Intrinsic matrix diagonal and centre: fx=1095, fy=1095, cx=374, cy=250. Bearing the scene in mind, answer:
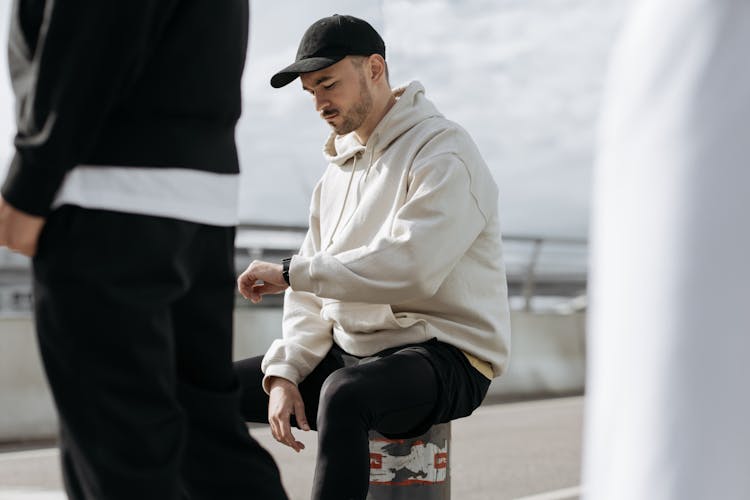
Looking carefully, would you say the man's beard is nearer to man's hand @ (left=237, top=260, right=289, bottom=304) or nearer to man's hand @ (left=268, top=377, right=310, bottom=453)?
man's hand @ (left=237, top=260, right=289, bottom=304)

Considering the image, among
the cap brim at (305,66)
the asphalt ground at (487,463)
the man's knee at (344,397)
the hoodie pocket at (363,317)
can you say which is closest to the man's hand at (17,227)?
the man's knee at (344,397)

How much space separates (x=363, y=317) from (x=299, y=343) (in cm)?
26

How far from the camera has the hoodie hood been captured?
333 centimetres

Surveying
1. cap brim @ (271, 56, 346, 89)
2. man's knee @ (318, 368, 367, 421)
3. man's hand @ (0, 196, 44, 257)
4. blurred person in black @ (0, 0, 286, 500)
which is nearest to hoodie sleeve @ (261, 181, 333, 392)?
man's knee @ (318, 368, 367, 421)

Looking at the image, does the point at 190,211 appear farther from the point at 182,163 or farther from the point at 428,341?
the point at 428,341

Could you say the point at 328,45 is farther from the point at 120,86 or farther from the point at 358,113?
the point at 120,86

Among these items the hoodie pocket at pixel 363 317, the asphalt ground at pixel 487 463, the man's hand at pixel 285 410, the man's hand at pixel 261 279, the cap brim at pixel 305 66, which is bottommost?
the asphalt ground at pixel 487 463

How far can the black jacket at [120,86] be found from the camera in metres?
1.92

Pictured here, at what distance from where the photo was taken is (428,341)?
3035 millimetres

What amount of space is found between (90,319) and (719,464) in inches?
45.9

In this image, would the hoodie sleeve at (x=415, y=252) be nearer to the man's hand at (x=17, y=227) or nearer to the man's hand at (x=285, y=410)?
the man's hand at (x=285, y=410)

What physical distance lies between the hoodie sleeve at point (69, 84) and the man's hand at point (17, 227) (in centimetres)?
1

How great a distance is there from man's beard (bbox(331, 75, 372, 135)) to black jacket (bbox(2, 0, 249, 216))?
3.70 ft

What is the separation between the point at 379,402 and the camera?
108 inches
